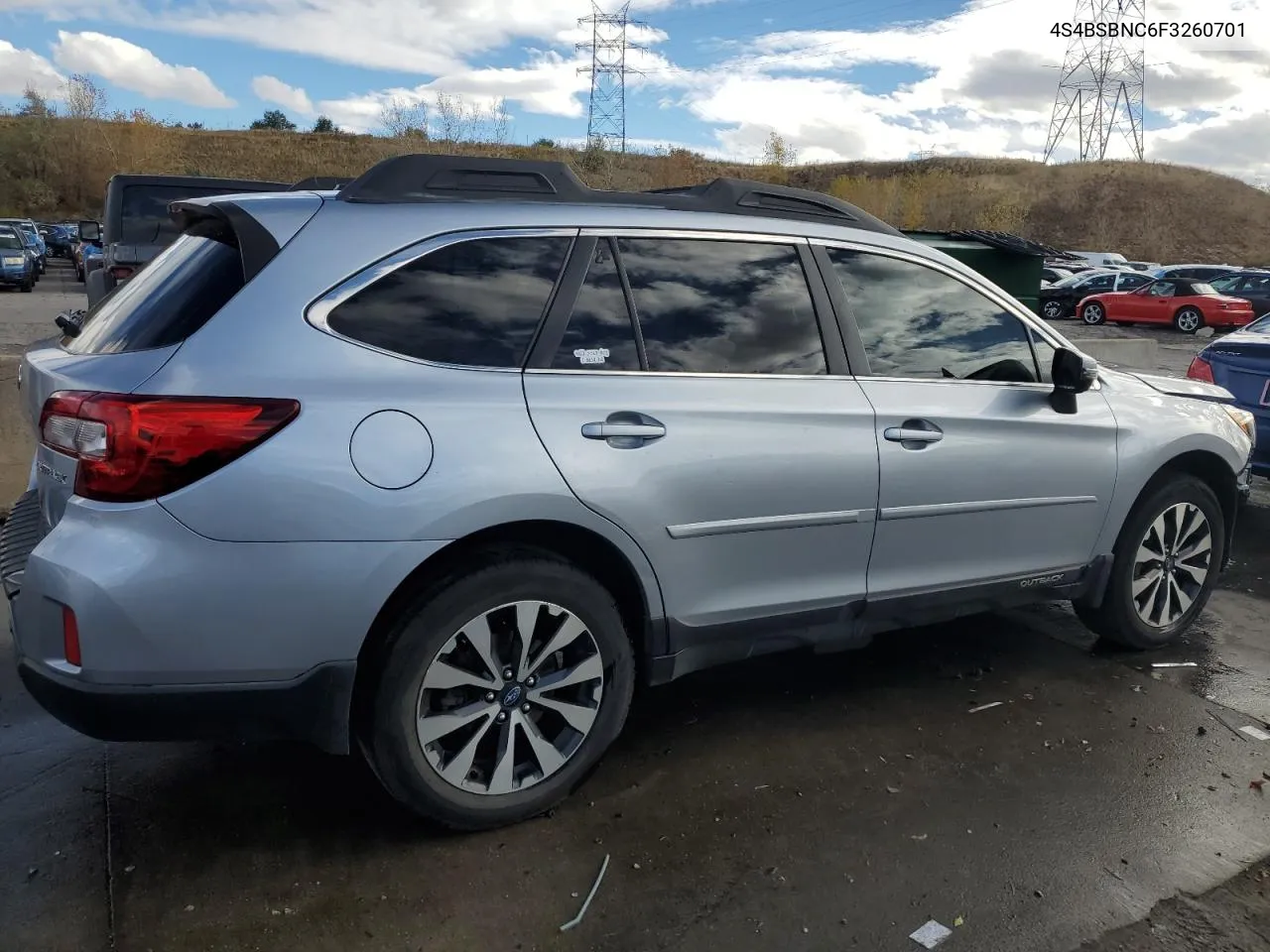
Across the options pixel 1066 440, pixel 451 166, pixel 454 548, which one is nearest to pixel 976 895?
pixel 454 548

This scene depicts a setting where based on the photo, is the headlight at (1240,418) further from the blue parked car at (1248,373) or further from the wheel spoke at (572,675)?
the wheel spoke at (572,675)

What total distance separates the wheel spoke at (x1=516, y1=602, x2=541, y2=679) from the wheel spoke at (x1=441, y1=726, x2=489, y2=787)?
0.68ft

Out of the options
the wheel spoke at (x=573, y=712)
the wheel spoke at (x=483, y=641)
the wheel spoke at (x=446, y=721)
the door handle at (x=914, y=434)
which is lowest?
the wheel spoke at (x=573, y=712)

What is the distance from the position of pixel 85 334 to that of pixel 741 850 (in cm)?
248

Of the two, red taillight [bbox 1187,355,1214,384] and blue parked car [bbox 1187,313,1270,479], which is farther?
red taillight [bbox 1187,355,1214,384]

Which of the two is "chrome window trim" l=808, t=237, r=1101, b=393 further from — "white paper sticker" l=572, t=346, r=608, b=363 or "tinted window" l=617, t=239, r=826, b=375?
"white paper sticker" l=572, t=346, r=608, b=363

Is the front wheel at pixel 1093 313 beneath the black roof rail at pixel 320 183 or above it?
beneath

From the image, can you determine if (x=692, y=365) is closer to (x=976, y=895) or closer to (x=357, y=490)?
(x=357, y=490)

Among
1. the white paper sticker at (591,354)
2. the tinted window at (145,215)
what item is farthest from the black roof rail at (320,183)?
the tinted window at (145,215)

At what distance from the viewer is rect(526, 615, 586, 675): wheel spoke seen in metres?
3.02

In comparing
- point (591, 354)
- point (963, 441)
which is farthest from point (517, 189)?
point (963, 441)

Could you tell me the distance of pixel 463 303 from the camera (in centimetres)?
299

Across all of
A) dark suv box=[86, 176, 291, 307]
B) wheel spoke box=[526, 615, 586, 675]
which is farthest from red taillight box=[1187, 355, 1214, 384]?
dark suv box=[86, 176, 291, 307]

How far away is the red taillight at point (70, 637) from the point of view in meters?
2.54
